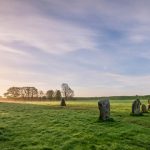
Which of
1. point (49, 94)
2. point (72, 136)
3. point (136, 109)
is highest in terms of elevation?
point (49, 94)

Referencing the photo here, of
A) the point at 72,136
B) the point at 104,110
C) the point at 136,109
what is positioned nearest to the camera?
the point at 72,136

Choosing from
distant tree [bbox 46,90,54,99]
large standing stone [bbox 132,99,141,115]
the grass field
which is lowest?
the grass field

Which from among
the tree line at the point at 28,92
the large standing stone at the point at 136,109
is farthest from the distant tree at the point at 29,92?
the large standing stone at the point at 136,109

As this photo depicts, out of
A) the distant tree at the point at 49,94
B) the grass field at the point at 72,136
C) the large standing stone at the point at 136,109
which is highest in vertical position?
the distant tree at the point at 49,94

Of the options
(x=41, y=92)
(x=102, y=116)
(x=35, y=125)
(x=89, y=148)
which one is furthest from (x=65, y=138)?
(x=41, y=92)

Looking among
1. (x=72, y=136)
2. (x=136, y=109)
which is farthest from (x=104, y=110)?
(x=72, y=136)

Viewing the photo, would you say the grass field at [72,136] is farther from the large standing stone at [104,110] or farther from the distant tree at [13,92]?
the distant tree at [13,92]

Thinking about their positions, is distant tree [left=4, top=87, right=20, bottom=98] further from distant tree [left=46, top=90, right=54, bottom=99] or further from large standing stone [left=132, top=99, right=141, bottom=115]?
large standing stone [left=132, top=99, right=141, bottom=115]

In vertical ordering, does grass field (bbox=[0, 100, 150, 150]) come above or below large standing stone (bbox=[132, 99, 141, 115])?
below

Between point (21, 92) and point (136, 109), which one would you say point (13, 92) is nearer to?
point (21, 92)

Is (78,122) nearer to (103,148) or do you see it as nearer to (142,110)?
(103,148)

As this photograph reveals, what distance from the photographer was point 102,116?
109ft

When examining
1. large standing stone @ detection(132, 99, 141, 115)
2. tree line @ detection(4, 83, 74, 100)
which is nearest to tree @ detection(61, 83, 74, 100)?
tree line @ detection(4, 83, 74, 100)

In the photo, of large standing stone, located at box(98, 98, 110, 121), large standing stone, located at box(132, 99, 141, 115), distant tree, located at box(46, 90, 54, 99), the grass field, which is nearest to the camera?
the grass field
